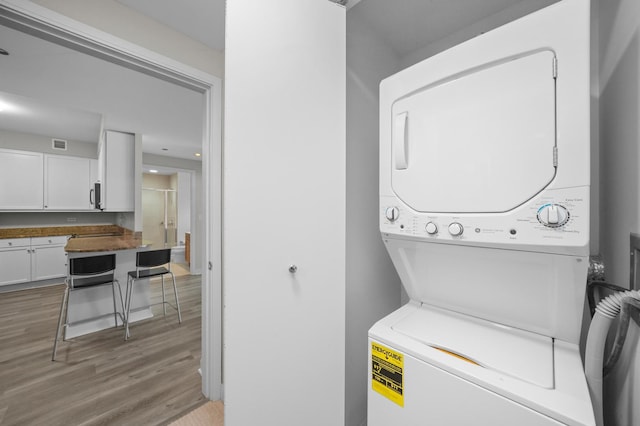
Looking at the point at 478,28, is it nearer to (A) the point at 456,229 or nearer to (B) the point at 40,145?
(A) the point at 456,229

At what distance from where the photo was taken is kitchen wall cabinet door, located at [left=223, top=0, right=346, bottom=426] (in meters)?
0.87

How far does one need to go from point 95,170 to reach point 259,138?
5453 millimetres

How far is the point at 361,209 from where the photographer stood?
1.39m

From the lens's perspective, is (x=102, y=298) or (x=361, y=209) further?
(x=102, y=298)

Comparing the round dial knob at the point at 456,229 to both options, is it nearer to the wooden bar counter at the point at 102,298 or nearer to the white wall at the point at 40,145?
the wooden bar counter at the point at 102,298

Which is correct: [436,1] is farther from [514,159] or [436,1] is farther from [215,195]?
[215,195]

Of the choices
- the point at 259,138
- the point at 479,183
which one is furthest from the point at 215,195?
the point at 479,183

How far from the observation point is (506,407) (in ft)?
1.96

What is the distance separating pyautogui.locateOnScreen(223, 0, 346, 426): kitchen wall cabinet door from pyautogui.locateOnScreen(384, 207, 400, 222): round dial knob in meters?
0.22

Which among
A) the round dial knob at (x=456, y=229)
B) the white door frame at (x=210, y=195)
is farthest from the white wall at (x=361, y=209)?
the white door frame at (x=210, y=195)

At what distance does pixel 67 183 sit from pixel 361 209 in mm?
5472

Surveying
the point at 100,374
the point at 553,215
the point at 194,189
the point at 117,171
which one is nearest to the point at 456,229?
the point at 553,215

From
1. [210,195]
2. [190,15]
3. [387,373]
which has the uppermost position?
[190,15]

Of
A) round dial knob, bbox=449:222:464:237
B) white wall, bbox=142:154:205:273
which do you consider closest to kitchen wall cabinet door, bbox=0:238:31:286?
white wall, bbox=142:154:205:273
